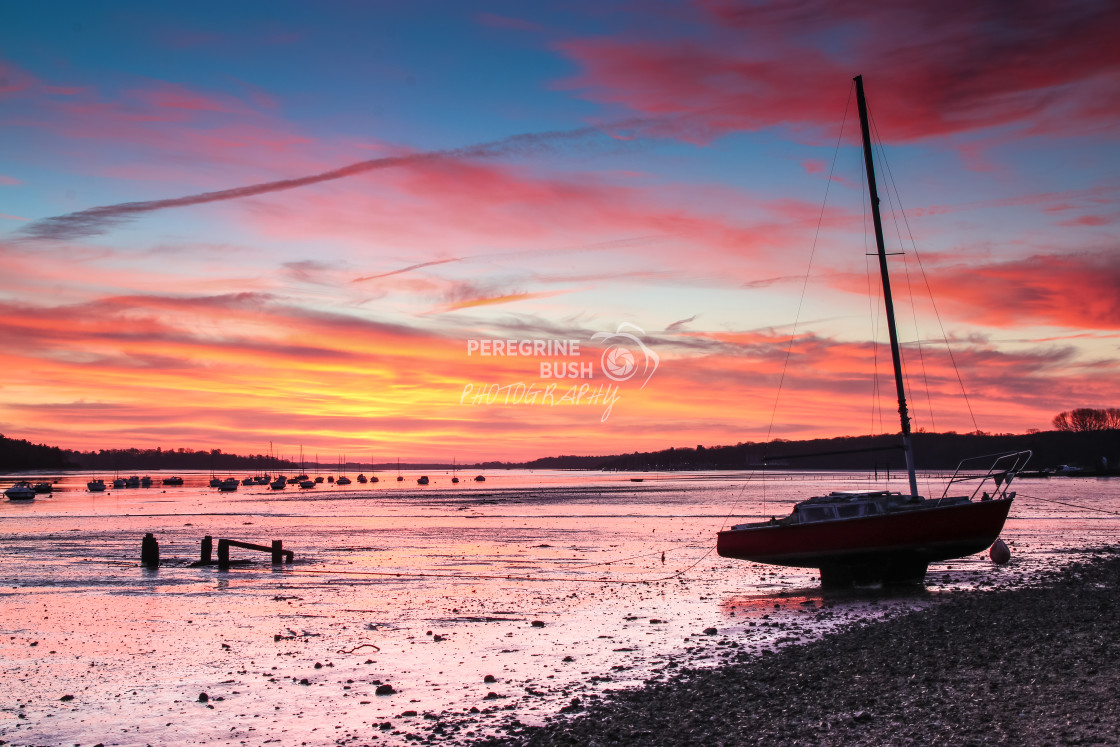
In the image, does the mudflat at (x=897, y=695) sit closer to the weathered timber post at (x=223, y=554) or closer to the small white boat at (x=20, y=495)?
the weathered timber post at (x=223, y=554)

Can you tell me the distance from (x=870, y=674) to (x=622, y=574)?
61.5 ft

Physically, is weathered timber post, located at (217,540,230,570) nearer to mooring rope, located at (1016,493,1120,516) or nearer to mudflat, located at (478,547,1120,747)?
mudflat, located at (478,547,1120,747)

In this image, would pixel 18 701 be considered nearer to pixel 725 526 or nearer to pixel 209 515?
pixel 725 526

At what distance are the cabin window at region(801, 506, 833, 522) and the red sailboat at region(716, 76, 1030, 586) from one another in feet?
0.11

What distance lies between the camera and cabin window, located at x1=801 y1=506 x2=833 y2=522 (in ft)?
92.6

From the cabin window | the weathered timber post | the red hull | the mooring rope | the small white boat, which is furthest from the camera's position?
the small white boat

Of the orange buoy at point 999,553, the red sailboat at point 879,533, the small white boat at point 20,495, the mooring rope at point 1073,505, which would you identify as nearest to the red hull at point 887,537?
the red sailboat at point 879,533

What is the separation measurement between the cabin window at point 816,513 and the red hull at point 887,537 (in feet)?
1.96

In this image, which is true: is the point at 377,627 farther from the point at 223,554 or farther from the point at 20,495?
the point at 20,495

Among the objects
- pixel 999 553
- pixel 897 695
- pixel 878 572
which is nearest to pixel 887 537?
pixel 878 572

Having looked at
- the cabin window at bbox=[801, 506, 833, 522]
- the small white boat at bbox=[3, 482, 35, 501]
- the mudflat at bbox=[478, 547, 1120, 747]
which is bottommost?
the small white boat at bbox=[3, 482, 35, 501]

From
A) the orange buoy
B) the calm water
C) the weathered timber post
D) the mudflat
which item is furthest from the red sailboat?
the weathered timber post

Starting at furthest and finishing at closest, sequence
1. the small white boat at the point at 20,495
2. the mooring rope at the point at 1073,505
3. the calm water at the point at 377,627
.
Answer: the small white boat at the point at 20,495, the mooring rope at the point at 1073,505, the calm water at the point at 377,627

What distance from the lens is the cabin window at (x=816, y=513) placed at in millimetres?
28234
